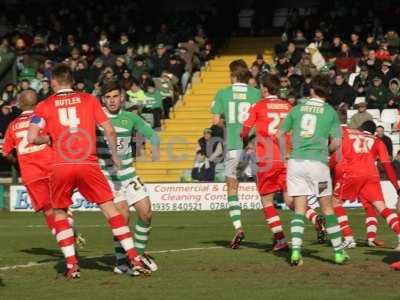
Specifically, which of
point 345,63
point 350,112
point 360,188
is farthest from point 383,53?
point 360,188

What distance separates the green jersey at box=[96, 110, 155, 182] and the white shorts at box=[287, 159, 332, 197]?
69.2 inches

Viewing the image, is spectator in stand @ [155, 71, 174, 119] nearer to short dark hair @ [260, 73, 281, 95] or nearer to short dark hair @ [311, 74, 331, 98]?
short dark hair @ [260, 73, 281, 95]

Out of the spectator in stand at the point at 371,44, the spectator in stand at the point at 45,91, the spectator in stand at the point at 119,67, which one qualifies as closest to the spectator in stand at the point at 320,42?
the spectator in stand at the point at 371,44

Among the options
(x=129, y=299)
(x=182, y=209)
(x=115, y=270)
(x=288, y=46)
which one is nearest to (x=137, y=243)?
(x=115, y=270)

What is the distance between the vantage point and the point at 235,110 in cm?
1666

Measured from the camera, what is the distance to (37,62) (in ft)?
113

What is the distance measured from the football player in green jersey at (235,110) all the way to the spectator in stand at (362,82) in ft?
42.8

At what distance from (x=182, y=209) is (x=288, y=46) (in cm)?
755

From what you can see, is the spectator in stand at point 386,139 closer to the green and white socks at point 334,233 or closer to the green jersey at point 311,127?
the green and white socks at point 334,233

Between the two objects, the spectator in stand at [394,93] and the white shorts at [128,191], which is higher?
the white shorts at [128,191]

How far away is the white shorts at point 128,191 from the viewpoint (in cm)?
1348

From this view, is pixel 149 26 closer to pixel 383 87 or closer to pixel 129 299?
pixel 383 87

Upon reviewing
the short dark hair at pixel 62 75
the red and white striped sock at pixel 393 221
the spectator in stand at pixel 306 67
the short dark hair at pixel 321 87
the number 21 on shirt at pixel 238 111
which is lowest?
the red and white striped sock at pixel 393 221

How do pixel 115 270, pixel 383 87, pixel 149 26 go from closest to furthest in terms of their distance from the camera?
pixel 115 270
pixel 383 87
pixel 149 26
